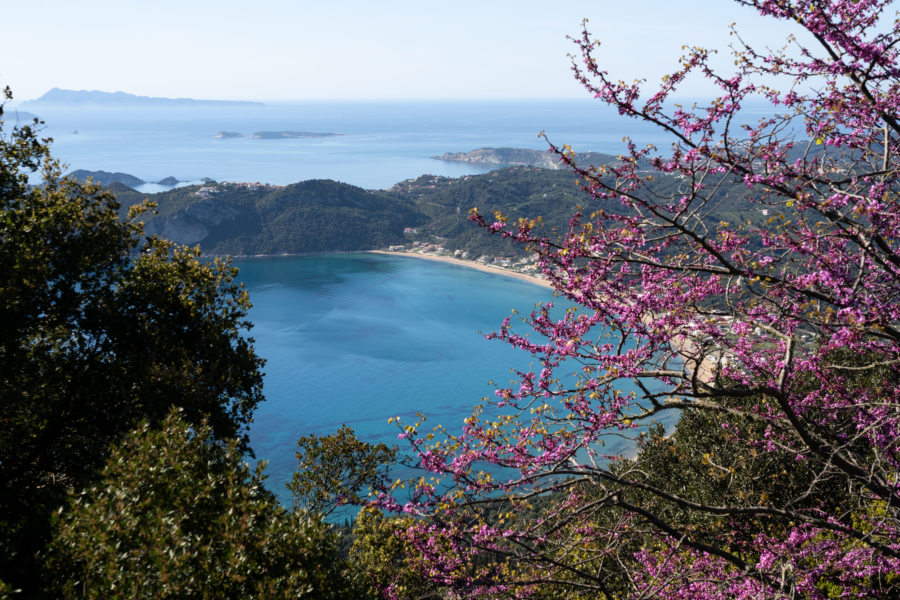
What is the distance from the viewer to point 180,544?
554 cm

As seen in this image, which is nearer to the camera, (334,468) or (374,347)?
(334,468)

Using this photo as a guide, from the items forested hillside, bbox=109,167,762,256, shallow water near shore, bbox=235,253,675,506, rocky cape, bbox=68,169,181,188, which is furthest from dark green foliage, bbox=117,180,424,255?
rocky cape, bbox=68,169,181,188

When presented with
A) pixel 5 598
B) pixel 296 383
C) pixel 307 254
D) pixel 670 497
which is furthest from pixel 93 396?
pixel 307 254

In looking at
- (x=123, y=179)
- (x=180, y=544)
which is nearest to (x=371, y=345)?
(x=180, y=544)

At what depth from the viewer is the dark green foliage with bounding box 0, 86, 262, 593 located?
10.6 metres

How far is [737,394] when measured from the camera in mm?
5516

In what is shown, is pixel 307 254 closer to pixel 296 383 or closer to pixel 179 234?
pixel 179 234

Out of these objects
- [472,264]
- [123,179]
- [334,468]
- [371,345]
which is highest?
[123,179]

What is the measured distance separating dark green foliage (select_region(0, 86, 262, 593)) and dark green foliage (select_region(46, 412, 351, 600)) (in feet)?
10.3

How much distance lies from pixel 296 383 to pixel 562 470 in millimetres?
63940

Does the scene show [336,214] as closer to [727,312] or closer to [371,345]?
[371,345]

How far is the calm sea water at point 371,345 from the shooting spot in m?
59.0

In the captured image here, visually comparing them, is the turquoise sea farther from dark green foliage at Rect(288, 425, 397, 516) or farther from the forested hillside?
dark green foliage at Rect(288, 425, 397, 516)

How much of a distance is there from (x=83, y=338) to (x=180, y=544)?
30.6 feet
